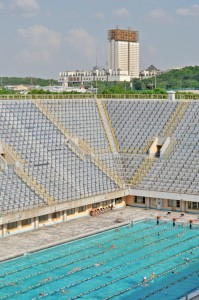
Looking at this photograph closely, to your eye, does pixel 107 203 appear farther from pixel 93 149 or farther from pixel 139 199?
pixel 93 149

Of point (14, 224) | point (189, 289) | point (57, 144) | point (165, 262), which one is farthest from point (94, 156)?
point (189, 289)

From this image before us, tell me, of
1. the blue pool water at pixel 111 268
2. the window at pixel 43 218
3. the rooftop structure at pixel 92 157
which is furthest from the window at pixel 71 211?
the blue pool water at pixel 111 268

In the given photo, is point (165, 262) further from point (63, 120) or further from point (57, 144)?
point (63, 120)

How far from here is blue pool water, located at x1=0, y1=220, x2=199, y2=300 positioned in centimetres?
2620

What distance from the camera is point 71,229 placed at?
37.5 metres

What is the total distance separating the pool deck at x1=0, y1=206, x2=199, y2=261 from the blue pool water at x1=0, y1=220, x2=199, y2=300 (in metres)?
0.75

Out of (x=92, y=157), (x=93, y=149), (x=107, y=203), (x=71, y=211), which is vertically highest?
(x=93, y=149)

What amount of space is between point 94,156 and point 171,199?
24.5ft

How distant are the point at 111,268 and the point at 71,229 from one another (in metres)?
8.21

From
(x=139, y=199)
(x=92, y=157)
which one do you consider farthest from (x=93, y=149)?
(x=139, y=199)

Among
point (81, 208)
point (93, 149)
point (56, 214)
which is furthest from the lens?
point (93, 149)

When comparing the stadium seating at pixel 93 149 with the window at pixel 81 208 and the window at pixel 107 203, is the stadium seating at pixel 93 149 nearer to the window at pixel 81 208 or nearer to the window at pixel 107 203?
the window at pixel 81 208

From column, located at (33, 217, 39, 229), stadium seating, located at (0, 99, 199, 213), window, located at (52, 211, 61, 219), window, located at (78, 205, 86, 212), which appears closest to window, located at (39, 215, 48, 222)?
column, located at (33, 217, 39, 229)

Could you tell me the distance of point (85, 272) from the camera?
29.1 metres
